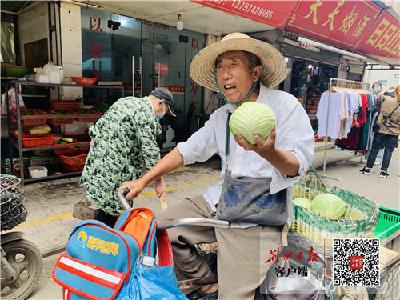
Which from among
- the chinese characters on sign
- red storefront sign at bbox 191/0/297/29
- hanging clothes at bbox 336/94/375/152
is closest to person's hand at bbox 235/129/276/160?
red storefront sign at bbox 191/0/297/29

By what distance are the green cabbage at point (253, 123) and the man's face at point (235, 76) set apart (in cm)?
59

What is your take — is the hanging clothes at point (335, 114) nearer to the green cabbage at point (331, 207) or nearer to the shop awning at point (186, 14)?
the shop awning at point (186, 14)

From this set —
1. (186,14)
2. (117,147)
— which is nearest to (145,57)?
(186,14)

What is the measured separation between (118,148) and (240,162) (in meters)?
2.06

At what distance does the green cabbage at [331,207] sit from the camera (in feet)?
7.29

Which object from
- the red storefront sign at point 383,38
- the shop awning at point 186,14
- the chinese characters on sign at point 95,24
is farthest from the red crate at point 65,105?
the red storefront sign at point 383,38

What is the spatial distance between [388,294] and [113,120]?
2939mm

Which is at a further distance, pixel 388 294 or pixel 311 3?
pixel 311 3

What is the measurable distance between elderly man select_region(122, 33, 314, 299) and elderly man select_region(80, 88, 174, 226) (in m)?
1.45

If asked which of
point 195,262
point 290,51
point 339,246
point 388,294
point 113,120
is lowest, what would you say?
point 388,294

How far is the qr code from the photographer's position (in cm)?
180

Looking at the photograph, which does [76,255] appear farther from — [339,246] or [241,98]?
[339,246]

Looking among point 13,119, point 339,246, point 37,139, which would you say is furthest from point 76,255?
point 13,119

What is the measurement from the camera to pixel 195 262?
1838 millimetres
